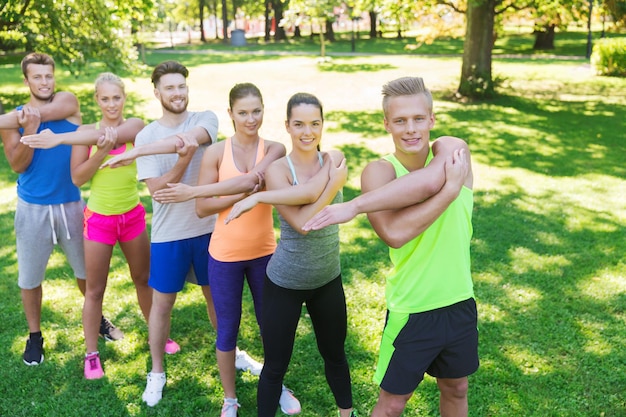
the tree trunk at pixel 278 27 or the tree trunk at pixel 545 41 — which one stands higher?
the tree trunk at pixel 278 27

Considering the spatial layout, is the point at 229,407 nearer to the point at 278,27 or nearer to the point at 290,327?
the point at 290,327

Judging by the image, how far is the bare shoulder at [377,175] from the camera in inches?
109

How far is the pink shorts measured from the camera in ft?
13.2

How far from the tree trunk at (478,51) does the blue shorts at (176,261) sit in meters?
12.6

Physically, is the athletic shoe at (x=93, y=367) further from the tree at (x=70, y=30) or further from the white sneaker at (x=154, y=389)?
the tree at (x=70, y=30)

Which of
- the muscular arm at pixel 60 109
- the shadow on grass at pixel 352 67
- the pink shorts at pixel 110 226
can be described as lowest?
the pink shorts at pixel 110 226

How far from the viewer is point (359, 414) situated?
3.75m

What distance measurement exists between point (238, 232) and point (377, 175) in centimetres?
104

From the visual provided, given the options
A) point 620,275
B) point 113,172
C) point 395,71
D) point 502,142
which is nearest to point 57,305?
point 113,172

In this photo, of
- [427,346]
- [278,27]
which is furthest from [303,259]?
[278,27]

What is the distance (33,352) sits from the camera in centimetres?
442

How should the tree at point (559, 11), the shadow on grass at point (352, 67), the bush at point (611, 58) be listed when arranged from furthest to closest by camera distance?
the shadow on grass at point (352, 67) → the bush at point (611, 58) → the tree at point (559, 11)

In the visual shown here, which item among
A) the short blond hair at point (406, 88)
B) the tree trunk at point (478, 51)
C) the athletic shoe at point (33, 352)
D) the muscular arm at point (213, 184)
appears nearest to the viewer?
the short blond hair at point (406, 88)

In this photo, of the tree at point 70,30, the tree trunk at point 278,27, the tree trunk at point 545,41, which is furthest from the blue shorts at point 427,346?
the tree trunk at point 278,27
